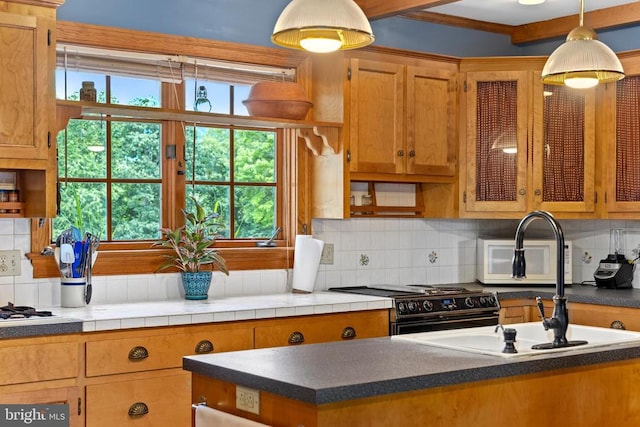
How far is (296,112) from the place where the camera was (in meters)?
5.07

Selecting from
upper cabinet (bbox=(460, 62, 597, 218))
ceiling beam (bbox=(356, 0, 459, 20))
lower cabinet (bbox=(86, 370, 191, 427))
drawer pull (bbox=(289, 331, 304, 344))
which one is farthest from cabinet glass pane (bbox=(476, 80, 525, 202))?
lower cabinet (bbox=(86, 370, 191, 427))

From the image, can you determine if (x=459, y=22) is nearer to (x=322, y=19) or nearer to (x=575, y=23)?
(x=575, y=23)

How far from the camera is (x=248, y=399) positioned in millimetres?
2730

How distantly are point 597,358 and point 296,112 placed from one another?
2.49 m

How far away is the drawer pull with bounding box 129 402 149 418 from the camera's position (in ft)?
13.1

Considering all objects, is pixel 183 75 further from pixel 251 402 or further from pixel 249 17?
pixel 251 402

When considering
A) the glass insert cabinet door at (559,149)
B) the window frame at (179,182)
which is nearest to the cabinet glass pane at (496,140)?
the glass insert cabinet door at (559,149)

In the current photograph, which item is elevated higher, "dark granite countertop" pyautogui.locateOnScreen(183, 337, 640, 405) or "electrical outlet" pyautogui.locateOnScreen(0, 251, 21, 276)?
"electrical outlet" pyautogui.locateOnScreen(0, 251, 21, 276)

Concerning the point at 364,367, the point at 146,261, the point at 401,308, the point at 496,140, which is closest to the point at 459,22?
the point at 496,140

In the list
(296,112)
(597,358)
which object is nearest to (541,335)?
(597,358)

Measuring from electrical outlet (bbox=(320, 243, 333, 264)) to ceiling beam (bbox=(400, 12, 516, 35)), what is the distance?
5.12 feet

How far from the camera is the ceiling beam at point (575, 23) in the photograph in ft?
18.1

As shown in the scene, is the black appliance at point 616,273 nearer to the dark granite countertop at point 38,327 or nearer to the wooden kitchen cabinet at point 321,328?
the wooden kitchen cabinet at point 321,328

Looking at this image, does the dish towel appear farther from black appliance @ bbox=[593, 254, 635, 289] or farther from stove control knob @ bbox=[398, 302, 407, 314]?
black appliance @ bbox=[593, 254, 635, 289]
